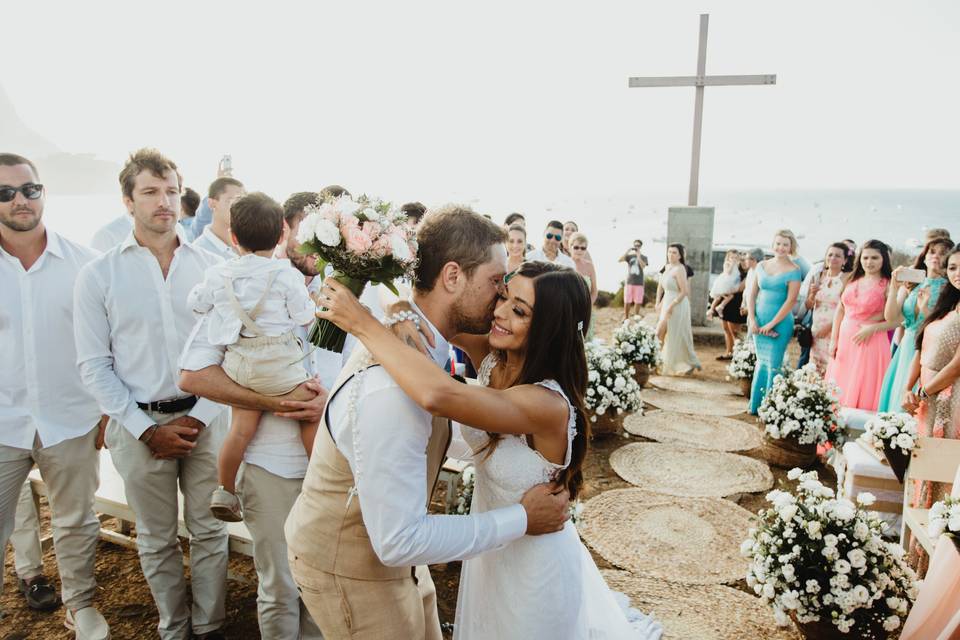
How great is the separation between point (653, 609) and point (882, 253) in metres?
4.64

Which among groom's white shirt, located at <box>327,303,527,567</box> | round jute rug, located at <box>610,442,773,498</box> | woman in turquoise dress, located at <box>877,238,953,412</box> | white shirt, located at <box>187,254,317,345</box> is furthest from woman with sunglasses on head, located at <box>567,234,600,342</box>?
groom's white shirt, located at <box>327,303,527,567</box>

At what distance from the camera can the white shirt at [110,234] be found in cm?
462

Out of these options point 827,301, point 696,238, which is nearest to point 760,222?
point 696,238

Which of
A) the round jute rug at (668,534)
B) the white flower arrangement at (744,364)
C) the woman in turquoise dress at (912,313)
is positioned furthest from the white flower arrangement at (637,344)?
the round jute rug at (668,534)

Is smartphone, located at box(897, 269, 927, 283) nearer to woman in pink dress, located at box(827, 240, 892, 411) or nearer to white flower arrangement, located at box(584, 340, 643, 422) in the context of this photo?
woman in pink dress, located at box(827, 240, 892, 411)

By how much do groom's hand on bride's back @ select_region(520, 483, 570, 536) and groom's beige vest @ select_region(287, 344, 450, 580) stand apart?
1.15 feet

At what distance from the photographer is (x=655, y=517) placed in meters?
4.85

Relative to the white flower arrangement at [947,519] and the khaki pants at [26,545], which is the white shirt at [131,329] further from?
the white flower arrangement at [947,519]

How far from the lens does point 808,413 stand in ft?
18.0

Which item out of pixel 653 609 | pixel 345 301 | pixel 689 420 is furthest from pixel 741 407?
pixel 345 301

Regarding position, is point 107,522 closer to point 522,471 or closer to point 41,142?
point 522,471

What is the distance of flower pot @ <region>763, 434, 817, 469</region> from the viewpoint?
5.71 m

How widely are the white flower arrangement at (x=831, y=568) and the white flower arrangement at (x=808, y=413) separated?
2.55 m

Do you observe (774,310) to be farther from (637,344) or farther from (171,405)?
(171,405)
